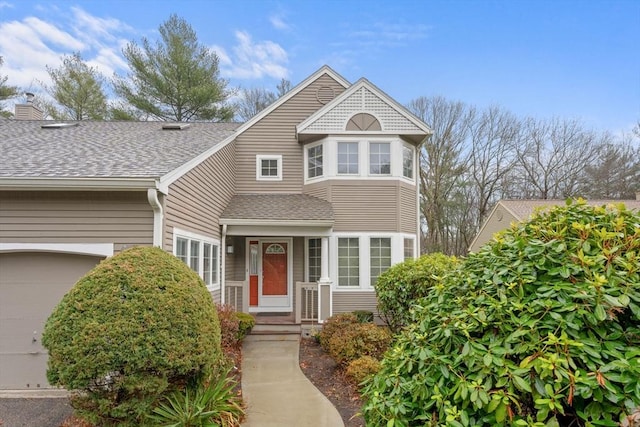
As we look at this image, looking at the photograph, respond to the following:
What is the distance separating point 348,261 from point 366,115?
424cm

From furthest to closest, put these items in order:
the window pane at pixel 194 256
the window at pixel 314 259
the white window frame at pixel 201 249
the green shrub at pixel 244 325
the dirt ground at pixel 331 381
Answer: the window at pixel 314 259 → the green shrub at pixel 244 325 → the window pane at pixel 194 256 → the white window frame at pixel 201 249 → the dirt ground at pixel 331 381

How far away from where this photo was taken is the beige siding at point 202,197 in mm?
6562

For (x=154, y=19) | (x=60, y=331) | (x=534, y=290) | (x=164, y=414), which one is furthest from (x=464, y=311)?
(x=154, y=19)

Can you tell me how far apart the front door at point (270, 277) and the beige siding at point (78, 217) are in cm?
522

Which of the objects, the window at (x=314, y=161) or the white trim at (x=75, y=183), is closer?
the white trim at (x=75, y=183)

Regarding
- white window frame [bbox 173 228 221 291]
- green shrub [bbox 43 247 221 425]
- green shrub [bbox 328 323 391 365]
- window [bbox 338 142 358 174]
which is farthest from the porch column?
green shrub [bbox 43 247 221 425]

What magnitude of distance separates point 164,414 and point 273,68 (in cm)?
2286

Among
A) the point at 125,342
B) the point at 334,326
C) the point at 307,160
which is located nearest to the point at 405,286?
the point at 334,326

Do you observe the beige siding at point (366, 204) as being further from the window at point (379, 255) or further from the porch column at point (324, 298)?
the porch column at point (324, 298)

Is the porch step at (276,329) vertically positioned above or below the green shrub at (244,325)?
below

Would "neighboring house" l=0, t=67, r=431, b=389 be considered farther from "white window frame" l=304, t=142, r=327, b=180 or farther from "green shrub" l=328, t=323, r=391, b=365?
"green shrub" l=328, t=323, r=391, b=365

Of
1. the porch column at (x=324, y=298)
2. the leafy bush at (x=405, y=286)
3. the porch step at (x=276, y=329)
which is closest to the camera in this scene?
the leafy bush at (x=405, y=286)

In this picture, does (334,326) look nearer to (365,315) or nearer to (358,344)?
(358,344)

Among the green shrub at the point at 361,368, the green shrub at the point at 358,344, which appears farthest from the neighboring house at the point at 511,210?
the green shrub at the point at 361,368
